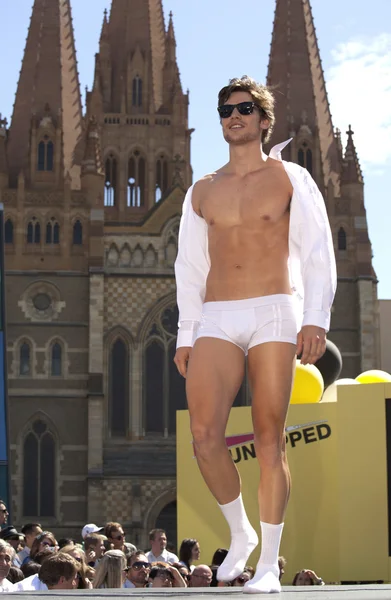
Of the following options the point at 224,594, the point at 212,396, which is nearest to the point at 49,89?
the point at 212,396

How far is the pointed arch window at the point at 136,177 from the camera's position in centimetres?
4103

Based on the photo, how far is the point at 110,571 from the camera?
7.23 meters

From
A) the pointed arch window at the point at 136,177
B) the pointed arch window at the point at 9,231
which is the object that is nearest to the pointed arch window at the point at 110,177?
the pointed arch window at the point at 136,177

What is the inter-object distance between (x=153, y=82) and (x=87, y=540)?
33672 millimetres

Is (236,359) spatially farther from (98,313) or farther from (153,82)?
(153,82)

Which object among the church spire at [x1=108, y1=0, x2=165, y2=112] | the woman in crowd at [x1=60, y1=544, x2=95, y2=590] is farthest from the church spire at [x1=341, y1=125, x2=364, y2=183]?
the woman in crowd at [x1=60, y1=544, x2=95, y2=590]

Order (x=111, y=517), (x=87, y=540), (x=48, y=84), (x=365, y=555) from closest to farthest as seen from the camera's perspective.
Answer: (x=87, y=540)
(x=365, y=555)
(x=111, y=517)
(x=48, y=84)

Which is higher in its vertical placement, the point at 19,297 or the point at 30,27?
the point at 30,27

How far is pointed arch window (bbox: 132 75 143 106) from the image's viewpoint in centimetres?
4169

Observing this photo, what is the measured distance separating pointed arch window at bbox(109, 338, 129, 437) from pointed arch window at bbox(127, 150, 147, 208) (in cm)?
923

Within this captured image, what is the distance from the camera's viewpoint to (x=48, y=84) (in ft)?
122

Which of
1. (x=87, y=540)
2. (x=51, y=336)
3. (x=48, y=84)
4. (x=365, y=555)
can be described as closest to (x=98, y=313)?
(x=51, y=336)

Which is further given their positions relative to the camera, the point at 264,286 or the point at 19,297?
the point at 19,297

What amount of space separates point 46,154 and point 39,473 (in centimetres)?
961
